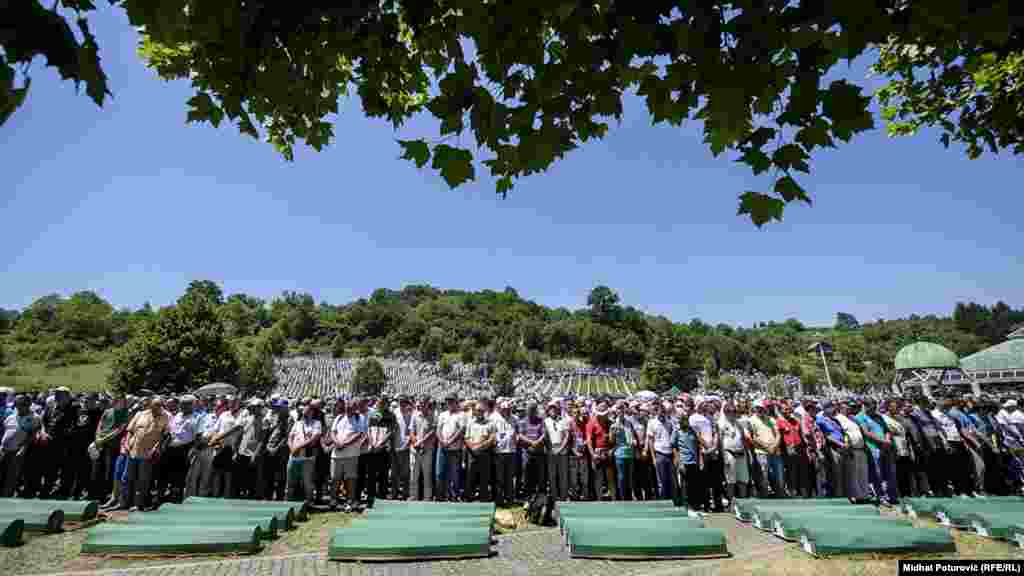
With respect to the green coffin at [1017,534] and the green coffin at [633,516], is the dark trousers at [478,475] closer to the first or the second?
the green coffin at [633,516]

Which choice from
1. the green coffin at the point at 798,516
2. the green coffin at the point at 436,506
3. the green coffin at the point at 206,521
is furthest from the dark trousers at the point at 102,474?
the green coffin at the point at 798,516

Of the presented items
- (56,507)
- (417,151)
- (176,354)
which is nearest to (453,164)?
(417,151)

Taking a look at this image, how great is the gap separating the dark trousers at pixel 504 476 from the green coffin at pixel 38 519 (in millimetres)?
7165

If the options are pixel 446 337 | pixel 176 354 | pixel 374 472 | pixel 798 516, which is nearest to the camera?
pixel 798 516

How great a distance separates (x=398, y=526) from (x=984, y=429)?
13.4 metres

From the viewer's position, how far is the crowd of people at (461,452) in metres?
9.09

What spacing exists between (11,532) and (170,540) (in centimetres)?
249

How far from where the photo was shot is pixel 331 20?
9.66 ft

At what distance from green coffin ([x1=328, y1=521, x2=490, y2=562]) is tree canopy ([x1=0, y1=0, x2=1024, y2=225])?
4.86m

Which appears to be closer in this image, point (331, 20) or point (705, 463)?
point (331, 20)

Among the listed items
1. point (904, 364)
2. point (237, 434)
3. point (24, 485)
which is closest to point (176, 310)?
point (24, 485)

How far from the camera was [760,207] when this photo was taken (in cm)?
304

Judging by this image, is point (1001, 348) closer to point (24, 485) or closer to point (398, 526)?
point (398, 526)

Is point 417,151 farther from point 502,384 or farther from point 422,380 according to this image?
point 422,380
